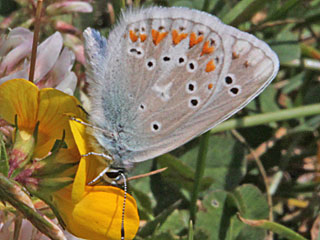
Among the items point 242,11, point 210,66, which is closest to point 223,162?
point 242,11

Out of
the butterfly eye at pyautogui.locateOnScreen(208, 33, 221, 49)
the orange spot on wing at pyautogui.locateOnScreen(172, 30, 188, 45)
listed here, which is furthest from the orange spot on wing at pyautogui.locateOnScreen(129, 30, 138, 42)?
the butterfly eye at pyautogui.locateOnScreen(208, 33, 221, 49)

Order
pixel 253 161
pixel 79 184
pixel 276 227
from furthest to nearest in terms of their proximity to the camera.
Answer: pixel 253 161, pixel 276 227, pixel 79 184

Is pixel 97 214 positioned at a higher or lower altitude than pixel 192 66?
lower

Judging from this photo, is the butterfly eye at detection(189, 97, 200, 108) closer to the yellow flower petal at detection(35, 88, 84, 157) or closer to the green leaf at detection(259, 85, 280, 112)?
the yellow flower petal at detection(35, 88, 84, 157)

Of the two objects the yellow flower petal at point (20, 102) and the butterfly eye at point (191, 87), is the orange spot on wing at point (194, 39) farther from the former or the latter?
the yellow flower petal at point (20, 102)

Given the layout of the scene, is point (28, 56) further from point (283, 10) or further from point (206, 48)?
point (283, 10)

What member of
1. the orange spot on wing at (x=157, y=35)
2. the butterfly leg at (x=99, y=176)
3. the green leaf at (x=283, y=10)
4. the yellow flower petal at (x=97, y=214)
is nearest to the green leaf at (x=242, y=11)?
the green leaf at (x=283, y=10)

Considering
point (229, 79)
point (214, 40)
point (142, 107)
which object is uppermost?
point (214, 40)

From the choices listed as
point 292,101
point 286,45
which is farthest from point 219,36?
point 292,101
